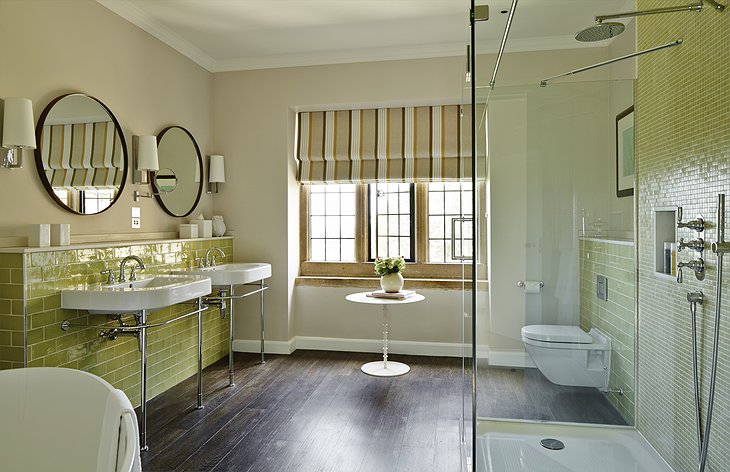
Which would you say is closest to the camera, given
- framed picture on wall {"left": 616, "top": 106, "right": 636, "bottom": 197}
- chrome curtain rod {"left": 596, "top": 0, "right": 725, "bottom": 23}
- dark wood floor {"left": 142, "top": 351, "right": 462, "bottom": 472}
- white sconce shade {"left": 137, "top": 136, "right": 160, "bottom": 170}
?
chrome curtain rod {"left": 596, "top": 0, "right": 725, "bottom": 23}

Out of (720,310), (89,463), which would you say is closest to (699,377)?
(720,310)

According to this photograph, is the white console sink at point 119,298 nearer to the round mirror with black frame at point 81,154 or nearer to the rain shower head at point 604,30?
the round mirror with black frame at point 81,154

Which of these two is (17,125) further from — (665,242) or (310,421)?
(665,242)

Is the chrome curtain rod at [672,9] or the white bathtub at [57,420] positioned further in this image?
the chrome curtain rod at [672,9]

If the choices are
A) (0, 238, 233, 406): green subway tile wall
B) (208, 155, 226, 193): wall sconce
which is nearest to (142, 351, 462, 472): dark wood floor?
(0, 238, 233, 406): green subway tile wall

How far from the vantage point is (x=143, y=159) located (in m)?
3.46

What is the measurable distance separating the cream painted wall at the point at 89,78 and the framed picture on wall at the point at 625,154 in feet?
9.70

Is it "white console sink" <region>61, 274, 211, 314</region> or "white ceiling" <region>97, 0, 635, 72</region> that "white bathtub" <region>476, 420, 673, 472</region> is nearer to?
"white console sink" <region>61, 274, 211, 314</region>

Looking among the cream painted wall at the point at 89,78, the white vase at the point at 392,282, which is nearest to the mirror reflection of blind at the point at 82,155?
the cream painted wall at the point at 89,78

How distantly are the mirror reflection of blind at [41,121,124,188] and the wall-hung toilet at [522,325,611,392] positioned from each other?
2.67 metres

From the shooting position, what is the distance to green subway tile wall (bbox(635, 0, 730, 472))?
63.5 inches

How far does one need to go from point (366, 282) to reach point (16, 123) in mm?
2943

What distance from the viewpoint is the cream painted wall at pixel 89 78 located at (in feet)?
8.57

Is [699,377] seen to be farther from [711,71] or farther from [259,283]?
[259,283]
